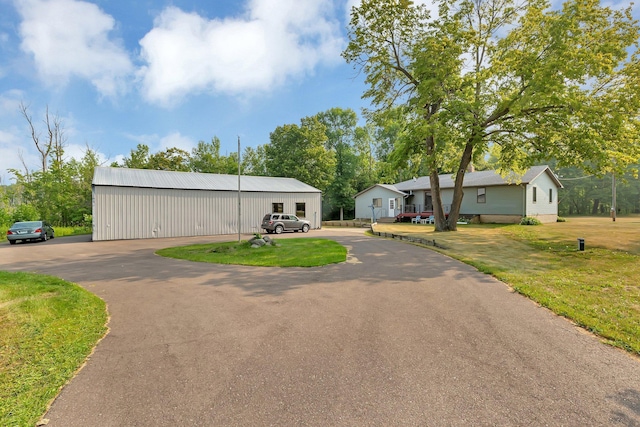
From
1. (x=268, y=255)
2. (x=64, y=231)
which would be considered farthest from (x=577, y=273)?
(x=64, y=231)

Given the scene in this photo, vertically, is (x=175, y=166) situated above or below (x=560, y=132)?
above

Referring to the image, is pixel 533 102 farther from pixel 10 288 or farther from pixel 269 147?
pixel 269 147

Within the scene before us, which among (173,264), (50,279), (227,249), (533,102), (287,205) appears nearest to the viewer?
(50,279)

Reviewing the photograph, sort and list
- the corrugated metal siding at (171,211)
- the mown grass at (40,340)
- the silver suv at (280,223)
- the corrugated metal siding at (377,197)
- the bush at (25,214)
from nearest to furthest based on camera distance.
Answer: the mown grass at (40,340), the corrugated metal siding at (171,211), the silver suv at (280,223), the bush at (25,214), the corrugated metal siding at (377,197)

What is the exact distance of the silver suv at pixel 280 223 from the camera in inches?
931

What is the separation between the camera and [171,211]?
23078 mm

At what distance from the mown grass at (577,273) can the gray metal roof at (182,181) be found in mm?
16818

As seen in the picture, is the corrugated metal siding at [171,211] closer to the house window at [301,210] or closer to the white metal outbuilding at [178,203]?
the white metal outbuilding at [178,203]

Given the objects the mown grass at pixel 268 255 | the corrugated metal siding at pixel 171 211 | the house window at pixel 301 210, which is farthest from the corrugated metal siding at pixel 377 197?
Result: the mown grass at pixel 268 255

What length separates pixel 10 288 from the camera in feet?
22.7

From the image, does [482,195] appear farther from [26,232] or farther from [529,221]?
[26,232]

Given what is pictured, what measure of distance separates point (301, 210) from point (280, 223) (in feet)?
18.0

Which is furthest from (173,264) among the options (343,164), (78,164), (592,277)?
(343,164)

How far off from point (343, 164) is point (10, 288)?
138 feet
